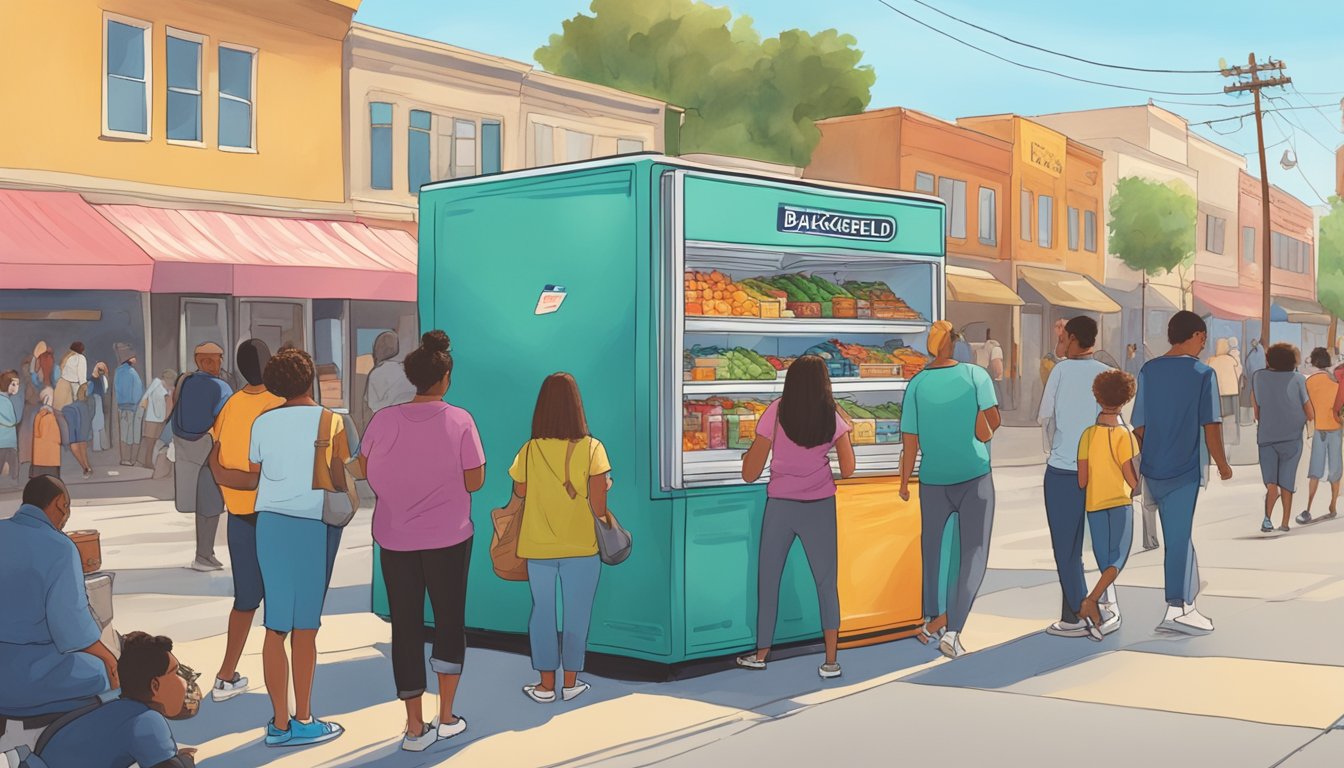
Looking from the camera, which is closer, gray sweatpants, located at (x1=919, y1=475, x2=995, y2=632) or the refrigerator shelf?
gray sweatpants, located at (x1=919, y1=475, x2=995, y2=632)

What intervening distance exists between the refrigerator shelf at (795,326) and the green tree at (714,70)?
46.1 metres

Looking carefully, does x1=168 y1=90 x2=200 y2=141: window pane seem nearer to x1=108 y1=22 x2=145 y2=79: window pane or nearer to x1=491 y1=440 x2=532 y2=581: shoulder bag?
x1=108 y1=22 x2=145 y2=79: window pane

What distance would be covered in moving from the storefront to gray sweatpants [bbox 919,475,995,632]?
0.43 m

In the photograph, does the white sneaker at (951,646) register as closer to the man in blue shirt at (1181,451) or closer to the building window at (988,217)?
the man in blue shirt at (1181,451)

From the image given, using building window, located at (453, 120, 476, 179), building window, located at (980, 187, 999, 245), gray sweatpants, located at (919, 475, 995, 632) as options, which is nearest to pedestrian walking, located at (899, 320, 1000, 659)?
gray sweatpants, located at (919, 475, 995, 632)

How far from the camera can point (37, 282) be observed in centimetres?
1875

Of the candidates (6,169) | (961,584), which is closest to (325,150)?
(6,169)

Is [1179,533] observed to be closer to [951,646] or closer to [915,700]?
[951,646]

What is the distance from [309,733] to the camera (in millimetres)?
6625

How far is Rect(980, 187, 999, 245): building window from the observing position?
A: 40562 mm

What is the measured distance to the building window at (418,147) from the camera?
26.4 m

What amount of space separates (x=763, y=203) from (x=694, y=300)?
70 centimetres

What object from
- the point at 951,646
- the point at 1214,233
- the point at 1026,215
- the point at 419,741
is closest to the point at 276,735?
the point at 419,741

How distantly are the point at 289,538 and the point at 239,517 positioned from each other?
3.16ft
